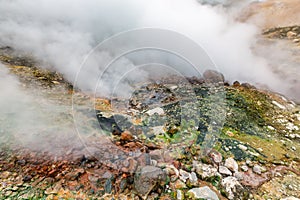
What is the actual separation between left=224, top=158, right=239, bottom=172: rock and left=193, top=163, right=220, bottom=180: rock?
0.64 ft

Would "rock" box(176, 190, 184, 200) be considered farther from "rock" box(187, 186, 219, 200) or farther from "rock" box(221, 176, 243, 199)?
"rock" box(221, 176, 243, 199)

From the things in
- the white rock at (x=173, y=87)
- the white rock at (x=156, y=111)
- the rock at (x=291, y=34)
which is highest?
the rock at (x=291, y=34)

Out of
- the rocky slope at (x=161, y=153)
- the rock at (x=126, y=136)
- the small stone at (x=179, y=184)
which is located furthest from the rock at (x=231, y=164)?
the rock at (x=126, y=136)

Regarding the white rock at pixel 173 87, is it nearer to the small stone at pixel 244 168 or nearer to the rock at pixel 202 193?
the small stone at pixel 244 168

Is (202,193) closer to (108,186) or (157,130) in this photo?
(108,186)

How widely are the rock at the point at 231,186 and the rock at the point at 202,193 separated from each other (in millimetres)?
175

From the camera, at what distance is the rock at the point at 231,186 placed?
2.30 metres

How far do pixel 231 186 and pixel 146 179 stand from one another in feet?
3.07

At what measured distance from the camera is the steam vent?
223 cm

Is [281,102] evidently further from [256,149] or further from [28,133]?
[28,133]

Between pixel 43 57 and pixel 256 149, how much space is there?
5229 millimetres

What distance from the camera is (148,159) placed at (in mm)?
2426

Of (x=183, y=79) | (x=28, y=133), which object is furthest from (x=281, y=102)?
(x=28, y=133)

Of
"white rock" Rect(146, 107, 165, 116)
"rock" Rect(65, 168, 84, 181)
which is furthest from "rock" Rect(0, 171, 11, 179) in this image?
"white rock" Rect(146, 107, 165, 116)
